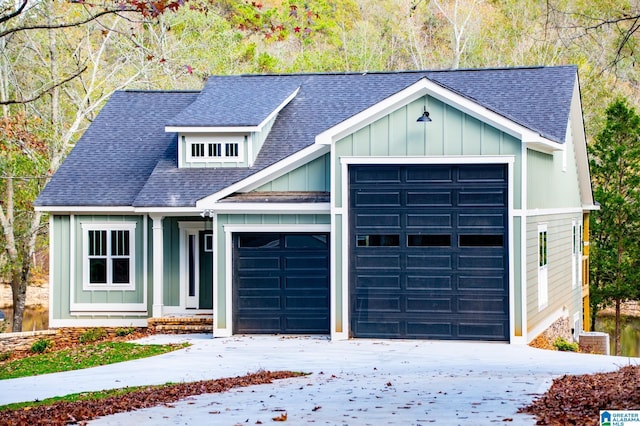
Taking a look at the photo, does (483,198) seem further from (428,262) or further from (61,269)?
(61,269)

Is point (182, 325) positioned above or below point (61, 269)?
below

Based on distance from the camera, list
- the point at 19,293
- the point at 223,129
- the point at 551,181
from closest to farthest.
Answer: the point at 551,181 < the point at 223,129 < the point at 19,293

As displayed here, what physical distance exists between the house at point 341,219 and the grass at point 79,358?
186 centimetres

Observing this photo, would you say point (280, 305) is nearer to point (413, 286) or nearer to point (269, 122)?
point (413, 286)

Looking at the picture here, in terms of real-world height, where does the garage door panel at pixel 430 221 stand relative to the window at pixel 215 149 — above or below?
below

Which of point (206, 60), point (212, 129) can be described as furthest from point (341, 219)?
point (206, 60)

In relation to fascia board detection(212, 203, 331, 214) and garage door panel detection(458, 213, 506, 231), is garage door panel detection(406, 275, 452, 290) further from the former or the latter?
fascia board detection(212, 203, 331, 214)

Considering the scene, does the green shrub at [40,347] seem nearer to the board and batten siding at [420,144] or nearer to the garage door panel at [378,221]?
the board and batten siding at [420,144]

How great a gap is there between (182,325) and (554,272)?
348 inches

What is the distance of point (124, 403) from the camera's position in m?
13.1

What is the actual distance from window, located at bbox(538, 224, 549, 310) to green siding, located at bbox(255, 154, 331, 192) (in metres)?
4.68

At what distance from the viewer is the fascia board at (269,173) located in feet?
70.0

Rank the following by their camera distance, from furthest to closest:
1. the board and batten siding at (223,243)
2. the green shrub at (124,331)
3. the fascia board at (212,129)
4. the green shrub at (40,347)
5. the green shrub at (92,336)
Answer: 1. the fascia board at (212,129)
2. the green shrub at (124,331)
3. the green shrub at (92,336)
4. the green shrub at (40,347)
5. the board and batten siding at (223,243)

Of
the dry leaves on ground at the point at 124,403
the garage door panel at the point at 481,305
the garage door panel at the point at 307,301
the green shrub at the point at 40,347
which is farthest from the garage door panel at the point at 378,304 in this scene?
the green shrub at the point at 40,347
